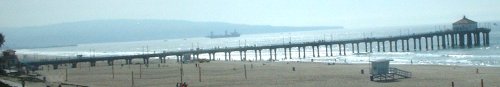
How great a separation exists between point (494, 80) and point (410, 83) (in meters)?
4.12

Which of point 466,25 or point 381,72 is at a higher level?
point 466,25

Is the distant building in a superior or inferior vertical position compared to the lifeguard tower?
superior

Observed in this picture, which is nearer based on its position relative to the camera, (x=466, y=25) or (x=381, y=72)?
(x=381, y=72)

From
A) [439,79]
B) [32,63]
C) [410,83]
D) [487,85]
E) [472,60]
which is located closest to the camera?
[487,85]

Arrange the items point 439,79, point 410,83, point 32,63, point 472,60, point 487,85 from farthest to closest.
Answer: point 32,63 → point 472,60 → point 439,79 → point 410,83 → point 487,85

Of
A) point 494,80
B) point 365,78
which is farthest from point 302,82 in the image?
point 494,80

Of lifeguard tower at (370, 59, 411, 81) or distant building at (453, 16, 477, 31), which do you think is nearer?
lifeguard tower at (370, 59, 411, 81)

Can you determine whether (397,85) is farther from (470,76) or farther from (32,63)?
(32,63)

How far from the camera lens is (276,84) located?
30.3 metres

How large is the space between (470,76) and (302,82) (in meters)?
9.59

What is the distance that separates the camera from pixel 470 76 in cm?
3334

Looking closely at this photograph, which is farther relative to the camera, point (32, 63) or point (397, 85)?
point (32, 63)

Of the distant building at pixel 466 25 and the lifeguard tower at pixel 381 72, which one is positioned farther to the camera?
the distant building at pixel 466 25

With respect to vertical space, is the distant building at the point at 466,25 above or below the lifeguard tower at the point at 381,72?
above
